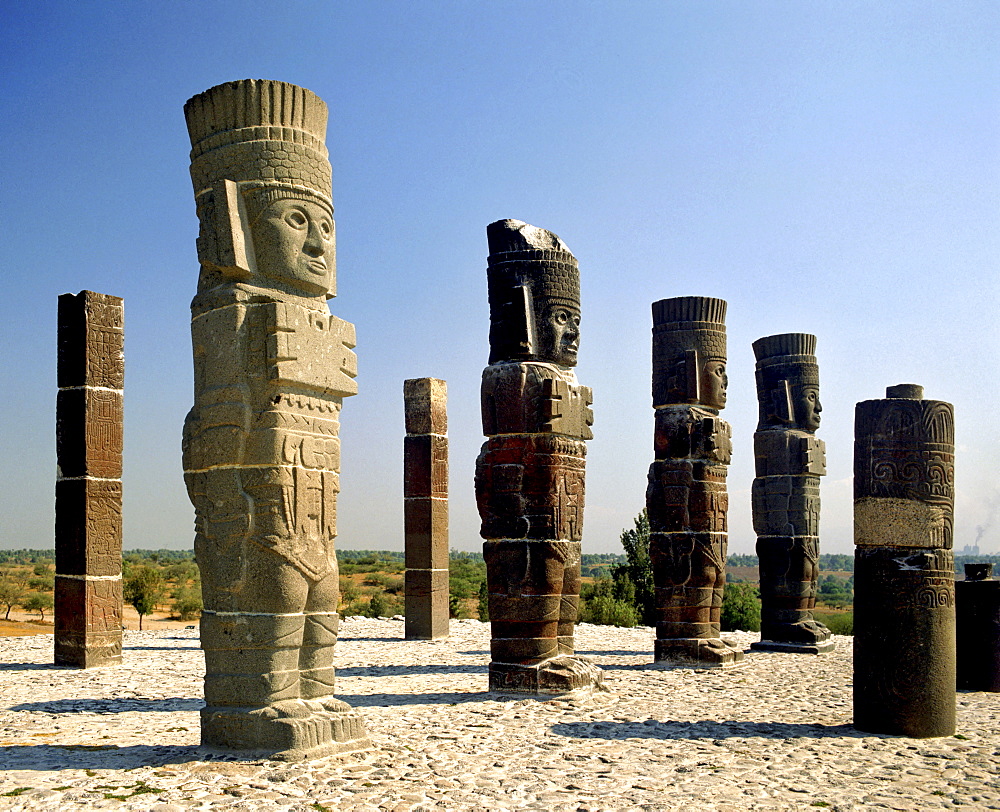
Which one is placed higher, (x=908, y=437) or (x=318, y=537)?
(x=908, y=437)

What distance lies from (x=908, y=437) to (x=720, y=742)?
9.82 feet

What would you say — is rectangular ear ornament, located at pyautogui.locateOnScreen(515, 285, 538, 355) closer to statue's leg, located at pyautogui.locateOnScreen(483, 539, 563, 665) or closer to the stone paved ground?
statue's leg, located at pyautogui.locateOnScreen(483, 539, 563, 665)

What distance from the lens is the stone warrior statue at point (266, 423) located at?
242 inches

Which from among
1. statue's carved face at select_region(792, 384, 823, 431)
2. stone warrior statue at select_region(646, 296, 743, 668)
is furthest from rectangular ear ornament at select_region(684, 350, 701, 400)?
statue's carved face at select_region(792, 384, 823, 431)

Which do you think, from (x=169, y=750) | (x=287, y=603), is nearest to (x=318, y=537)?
(x=287, y=603)

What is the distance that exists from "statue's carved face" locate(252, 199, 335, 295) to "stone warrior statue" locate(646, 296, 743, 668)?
6.57m

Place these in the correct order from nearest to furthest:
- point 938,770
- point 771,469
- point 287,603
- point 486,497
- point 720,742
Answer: point 287,603 → point 938,770 → point 720,742 → point 486,497 → point 771,469

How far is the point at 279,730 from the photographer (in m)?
6.05

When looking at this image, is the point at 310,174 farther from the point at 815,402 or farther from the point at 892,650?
the point at 815,402

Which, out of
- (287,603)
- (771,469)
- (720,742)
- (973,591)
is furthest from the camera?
(771,469)

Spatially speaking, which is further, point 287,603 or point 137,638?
point 137,638

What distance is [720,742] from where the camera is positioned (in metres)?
7.36

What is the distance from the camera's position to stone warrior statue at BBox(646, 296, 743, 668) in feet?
39.6

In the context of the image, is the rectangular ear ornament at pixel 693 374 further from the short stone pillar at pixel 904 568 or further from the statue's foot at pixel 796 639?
the statue's foot at pixel 796 639
